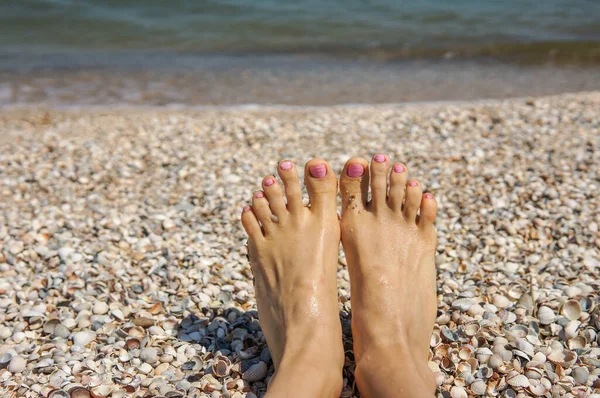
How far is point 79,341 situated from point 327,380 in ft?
3.53

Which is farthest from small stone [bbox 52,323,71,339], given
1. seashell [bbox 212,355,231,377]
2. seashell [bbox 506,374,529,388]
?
seashell [bbox 506,374,529,388]

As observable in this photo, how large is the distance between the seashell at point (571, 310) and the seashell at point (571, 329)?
42mm

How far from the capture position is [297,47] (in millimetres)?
9984

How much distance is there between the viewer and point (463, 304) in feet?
8.40

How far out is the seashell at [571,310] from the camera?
2.47m

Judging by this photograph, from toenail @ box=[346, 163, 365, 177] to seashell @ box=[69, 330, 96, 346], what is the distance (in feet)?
4.39

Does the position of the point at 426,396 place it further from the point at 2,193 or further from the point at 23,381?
the point at 2,193

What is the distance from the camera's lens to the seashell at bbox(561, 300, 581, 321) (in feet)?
8.11

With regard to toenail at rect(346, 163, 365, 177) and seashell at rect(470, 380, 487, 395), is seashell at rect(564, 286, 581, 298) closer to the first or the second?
seashell at rect(470, 380, 487, 395)

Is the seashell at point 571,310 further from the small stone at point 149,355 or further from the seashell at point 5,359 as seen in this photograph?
the seashell at point 5,359

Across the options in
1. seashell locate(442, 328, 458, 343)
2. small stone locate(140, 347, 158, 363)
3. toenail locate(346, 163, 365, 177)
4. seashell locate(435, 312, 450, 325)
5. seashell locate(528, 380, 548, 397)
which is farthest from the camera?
toenail locate(346, 163, 365, 177)

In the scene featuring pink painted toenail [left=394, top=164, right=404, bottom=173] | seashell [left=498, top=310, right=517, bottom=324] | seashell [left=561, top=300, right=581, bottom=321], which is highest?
pink painted toenail [left=394, top=164, right=404, bottom=173]

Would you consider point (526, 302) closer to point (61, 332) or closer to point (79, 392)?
point (79, 392)

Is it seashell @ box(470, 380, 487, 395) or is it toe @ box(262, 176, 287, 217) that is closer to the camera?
seashell @ box(470, 380, 487, 395)
